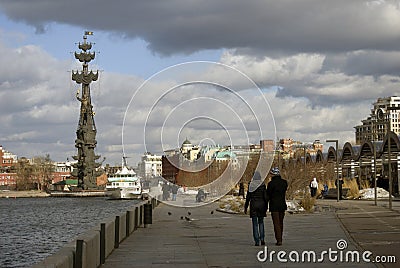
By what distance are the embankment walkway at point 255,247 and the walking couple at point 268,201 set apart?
0.43m

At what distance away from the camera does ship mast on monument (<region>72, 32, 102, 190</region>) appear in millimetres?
159250

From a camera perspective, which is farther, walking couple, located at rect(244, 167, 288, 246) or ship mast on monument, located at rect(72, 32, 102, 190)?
ship mast on monument, located at rect(72, 32, 102, 190)

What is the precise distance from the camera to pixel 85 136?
159m

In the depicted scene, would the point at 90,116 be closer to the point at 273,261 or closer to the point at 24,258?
the point at 24,258

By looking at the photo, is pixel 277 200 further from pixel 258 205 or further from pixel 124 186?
pixel 124 186

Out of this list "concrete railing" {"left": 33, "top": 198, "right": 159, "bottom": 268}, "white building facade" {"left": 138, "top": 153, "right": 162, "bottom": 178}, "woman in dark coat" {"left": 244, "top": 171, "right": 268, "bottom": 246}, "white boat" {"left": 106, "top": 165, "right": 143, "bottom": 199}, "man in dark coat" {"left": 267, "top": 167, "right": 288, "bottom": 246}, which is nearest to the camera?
"concrete railing" {"left": 33, "top": 198, "right": 159, "bottom": 268}

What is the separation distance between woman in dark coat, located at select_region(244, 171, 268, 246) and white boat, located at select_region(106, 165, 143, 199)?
372ft

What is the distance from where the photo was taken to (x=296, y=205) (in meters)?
37.6

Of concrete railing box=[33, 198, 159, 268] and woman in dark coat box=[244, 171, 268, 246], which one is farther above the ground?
woman in dark coat box=[244, 171, 268, 246]

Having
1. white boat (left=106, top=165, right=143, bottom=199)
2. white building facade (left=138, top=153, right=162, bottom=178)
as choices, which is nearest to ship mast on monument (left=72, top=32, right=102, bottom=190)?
white boat (left=106, top=165, right=143, bottom=199)

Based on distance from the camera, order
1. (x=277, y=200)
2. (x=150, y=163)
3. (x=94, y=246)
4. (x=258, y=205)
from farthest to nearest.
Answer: (x=150, y=163), (x=258, y=205), (x=277, y=200), (x=94, y=246)

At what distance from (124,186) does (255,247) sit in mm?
133357

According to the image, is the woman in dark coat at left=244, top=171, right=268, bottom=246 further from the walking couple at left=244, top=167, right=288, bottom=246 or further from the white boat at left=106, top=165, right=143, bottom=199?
the white boat at left=106, top=165, right=143, bottom=199

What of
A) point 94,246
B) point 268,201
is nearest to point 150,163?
point 268,201
